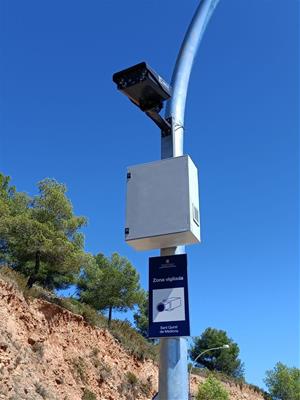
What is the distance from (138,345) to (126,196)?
92.3ft

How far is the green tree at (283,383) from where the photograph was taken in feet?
195

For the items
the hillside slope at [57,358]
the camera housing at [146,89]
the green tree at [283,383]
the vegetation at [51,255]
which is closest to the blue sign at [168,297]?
the camera housing at [146,89]

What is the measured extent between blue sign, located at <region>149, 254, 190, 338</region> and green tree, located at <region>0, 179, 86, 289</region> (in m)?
20.9

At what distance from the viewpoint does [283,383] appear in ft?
199

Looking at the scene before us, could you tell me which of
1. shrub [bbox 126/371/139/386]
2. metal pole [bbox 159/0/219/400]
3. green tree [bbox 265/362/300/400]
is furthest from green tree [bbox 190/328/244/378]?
metal pole [bbox 159/0/219/400]

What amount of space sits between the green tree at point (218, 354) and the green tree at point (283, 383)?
392cm

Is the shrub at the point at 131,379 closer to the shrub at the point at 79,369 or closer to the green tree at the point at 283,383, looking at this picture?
the shrub at the point at 79,369

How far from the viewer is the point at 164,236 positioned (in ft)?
12.2

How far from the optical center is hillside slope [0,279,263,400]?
18156 mm

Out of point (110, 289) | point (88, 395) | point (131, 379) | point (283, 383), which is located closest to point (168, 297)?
point (88, 395)

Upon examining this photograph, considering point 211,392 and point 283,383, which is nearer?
point 211,392

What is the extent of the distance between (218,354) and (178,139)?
211 ft

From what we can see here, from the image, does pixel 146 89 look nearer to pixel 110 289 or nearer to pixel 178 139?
pixel 178 139

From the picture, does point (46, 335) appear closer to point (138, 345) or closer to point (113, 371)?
point (113, 371)
